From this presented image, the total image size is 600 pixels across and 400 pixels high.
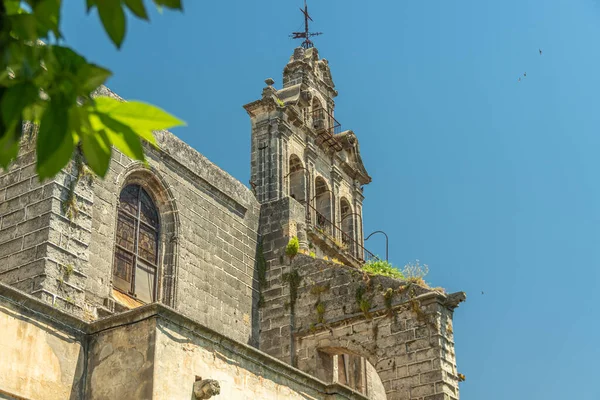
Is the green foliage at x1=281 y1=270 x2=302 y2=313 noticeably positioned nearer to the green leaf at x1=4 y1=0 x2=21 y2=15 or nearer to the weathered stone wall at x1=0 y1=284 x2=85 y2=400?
the weathered stone wall at x1=0 y1=284 x2=85 y2=400

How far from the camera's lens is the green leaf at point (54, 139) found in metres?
1.91

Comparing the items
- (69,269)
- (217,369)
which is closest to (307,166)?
(69,269)

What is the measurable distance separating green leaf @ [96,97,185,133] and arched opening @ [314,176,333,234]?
19460 mm

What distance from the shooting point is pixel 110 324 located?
430 inches

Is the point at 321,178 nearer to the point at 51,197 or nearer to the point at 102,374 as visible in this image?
A: the point at 51,197

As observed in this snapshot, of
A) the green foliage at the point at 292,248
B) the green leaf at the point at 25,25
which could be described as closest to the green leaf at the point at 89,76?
the green leaf at the point at 25,25

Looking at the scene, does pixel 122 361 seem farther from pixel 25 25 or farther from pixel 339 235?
pixel 339 235

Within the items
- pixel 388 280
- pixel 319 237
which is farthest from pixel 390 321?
pixel 319 237

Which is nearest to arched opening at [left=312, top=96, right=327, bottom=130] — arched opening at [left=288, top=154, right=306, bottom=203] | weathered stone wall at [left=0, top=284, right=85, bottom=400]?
arched opening at [left=288, top=154, right=306, bottom=203]

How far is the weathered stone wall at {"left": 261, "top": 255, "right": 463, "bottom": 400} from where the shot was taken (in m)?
15.6

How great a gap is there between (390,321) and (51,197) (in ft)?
19.7

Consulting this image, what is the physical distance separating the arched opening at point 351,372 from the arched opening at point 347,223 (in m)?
3.53

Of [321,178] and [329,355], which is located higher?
[321,178]

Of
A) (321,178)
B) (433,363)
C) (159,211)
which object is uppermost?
(321,178)
